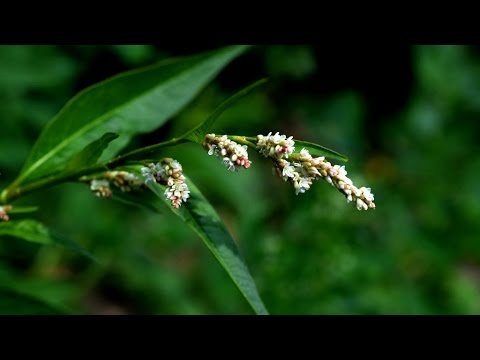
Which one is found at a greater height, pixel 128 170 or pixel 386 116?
pixel 386 116

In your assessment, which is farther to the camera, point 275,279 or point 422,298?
point 422,298

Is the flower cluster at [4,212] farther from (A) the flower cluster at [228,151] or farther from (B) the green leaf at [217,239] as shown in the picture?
(A) the flower cluster at [228,151]

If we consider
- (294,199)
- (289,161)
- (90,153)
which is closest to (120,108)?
(90,153)

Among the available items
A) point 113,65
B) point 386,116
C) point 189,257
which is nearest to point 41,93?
point 113,65

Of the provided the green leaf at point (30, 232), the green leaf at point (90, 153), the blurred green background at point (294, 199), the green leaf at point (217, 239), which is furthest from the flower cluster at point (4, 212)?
the blurred green background at point (294, 199)

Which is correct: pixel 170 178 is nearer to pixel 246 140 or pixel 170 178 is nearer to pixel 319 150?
pixel 246 140
